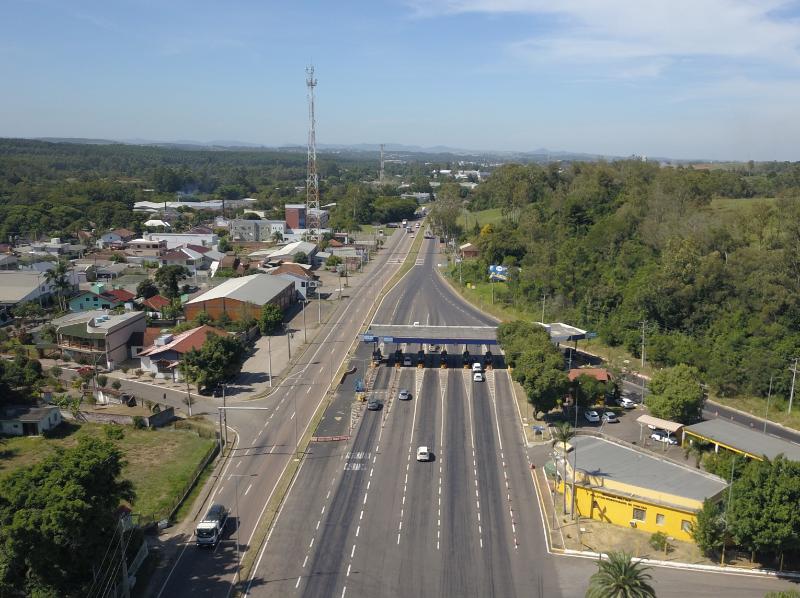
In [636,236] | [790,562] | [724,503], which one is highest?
[636,236]

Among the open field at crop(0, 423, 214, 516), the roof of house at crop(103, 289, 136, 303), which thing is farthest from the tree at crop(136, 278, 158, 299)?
the open field at crop(0, 423, 214, 516)

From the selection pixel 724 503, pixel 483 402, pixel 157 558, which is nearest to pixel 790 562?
pixel 724 503

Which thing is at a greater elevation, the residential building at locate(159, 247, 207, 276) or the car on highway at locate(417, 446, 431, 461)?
the residential building at locate(159, 247, 207, 276)

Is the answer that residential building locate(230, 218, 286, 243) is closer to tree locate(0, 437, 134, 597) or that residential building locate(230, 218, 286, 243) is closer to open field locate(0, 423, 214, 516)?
open field locate(0, 423, 214, 516)

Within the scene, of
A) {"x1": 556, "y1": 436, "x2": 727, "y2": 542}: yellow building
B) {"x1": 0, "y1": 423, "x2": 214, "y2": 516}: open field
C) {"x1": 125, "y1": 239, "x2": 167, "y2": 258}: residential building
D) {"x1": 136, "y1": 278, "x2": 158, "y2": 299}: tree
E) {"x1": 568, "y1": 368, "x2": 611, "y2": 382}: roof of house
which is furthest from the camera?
{"x1": 125, "y1": 239, "x2": 167, "y2": 258}: residential building

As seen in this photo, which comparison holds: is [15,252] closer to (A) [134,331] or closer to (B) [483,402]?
(A) [134,331]

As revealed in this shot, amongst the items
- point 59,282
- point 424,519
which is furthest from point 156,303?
point 424,519

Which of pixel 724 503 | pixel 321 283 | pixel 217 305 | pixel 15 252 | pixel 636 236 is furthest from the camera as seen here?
pixel 15 252

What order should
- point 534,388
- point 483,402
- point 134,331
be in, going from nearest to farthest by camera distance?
point 534,388
point 483,402
point 134,331
